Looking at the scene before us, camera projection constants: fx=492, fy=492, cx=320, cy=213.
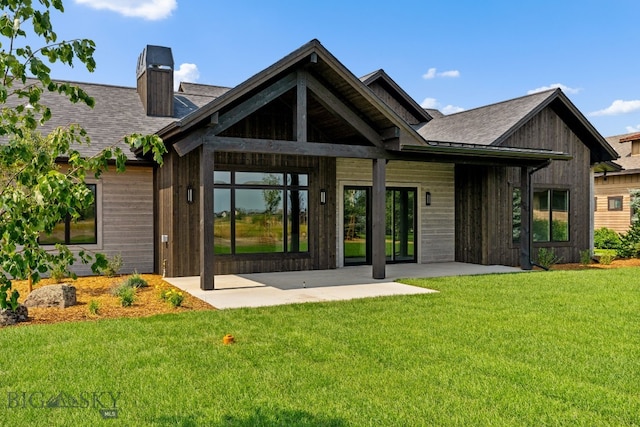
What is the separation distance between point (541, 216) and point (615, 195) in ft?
36.4

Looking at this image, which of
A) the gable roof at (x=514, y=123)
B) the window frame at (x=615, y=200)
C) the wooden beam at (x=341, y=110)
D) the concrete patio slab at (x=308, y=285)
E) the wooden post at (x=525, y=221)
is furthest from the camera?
the window frame at (x=615, y=200)

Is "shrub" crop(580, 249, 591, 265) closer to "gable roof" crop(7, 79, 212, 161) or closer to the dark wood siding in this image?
the dark wood siding

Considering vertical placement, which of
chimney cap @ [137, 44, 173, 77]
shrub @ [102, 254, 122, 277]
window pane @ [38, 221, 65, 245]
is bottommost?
shrub @ [102, 254, 122, 277]

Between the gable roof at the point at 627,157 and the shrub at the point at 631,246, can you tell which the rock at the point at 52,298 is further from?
the gable roof at the point at 627,157

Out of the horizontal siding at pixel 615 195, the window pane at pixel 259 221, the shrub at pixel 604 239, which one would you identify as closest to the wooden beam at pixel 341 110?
the window pane at pixel 259 221

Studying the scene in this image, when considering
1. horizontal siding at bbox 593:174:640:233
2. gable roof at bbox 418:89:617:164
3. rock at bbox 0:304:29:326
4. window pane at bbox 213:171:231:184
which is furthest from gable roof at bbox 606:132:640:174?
rock at bbox 0:304:29:326

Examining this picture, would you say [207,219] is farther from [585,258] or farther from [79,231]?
[585,258]

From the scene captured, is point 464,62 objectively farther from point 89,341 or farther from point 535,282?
point 89,341

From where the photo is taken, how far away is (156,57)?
14102 mm

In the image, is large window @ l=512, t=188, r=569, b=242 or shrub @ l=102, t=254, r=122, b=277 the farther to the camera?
large window @ l=512, t=188, r=569, b=242

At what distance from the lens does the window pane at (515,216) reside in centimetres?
1379

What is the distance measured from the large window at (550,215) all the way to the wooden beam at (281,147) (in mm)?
6743

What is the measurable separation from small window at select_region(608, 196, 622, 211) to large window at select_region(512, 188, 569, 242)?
32.9 ft

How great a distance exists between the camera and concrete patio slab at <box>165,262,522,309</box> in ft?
27.2
